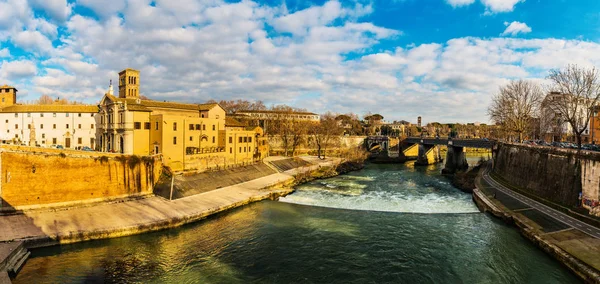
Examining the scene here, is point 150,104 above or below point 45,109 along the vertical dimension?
above

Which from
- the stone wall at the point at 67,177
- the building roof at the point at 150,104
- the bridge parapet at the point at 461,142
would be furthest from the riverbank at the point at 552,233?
the building roof at the point at 150,104

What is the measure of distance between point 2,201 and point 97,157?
27.5ft

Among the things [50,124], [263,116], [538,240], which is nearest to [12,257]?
[50,124]

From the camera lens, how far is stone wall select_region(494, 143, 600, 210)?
2652cm

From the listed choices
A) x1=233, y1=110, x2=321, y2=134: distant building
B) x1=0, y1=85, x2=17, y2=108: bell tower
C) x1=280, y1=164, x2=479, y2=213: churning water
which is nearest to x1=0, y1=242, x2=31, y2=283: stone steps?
x1=280, y1=164, x2=479, y2=213: churning water

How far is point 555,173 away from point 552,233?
36.8 feet

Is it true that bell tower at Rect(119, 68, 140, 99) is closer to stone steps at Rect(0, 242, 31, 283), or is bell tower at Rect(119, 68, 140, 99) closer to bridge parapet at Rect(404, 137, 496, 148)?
stone steps at Rect(0, 242, 31, 283)

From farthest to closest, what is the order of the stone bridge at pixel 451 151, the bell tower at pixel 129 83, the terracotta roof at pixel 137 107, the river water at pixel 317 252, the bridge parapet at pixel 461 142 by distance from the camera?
the stone bridge at pixel 451 151
the bridge parapet at pixel 461 142
the bell tower at pixel 129 83
the terracotta roof at pixel 137 107
the river water at pixel 317 252

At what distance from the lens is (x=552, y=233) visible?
76.2 feet

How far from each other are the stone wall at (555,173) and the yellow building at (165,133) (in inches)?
1610

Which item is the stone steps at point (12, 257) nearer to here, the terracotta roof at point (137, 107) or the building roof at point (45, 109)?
the terracotta roof at point (137, 107)

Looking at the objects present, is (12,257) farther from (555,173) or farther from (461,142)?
(461,142)

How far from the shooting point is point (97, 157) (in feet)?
109

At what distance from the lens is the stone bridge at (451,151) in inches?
2327
